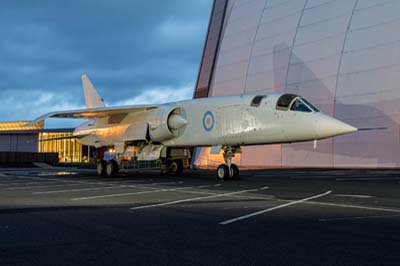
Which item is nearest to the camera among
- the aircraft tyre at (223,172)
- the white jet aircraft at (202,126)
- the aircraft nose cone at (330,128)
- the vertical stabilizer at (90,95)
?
the aircraft nose cone at (330,128)

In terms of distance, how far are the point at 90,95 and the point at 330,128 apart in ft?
55.0

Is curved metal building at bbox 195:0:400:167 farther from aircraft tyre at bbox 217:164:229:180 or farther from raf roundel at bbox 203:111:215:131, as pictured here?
aircraft tyre at bbox 217:164:229:180

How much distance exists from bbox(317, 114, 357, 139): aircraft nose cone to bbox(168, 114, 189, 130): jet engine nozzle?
616 centimetres

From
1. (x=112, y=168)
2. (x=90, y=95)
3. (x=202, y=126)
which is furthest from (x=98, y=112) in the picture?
(x=202, y=126)

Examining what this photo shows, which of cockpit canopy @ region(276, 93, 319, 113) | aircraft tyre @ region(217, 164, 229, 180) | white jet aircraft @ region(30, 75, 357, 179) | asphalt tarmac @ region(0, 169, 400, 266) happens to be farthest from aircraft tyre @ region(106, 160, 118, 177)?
asphalt tarmac @ region(0, 169, 400, 266)

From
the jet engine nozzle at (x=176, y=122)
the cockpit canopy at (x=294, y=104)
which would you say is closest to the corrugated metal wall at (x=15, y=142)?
the jet engine nozzle at (x=176, y=122)

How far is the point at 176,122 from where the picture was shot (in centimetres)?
1905

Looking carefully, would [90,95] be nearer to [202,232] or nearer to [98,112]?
[98,112]

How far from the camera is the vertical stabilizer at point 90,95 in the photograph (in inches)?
1042

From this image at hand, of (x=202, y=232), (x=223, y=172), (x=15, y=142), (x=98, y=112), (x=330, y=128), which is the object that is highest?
(x=15, y=142)

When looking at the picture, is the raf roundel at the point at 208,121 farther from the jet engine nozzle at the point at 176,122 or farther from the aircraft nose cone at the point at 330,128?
the aircraft nose cone at the point at 330,128

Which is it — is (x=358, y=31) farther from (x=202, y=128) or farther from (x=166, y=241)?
(x=166, y=241)

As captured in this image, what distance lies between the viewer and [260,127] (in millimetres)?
16141

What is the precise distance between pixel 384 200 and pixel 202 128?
9.65 metres
